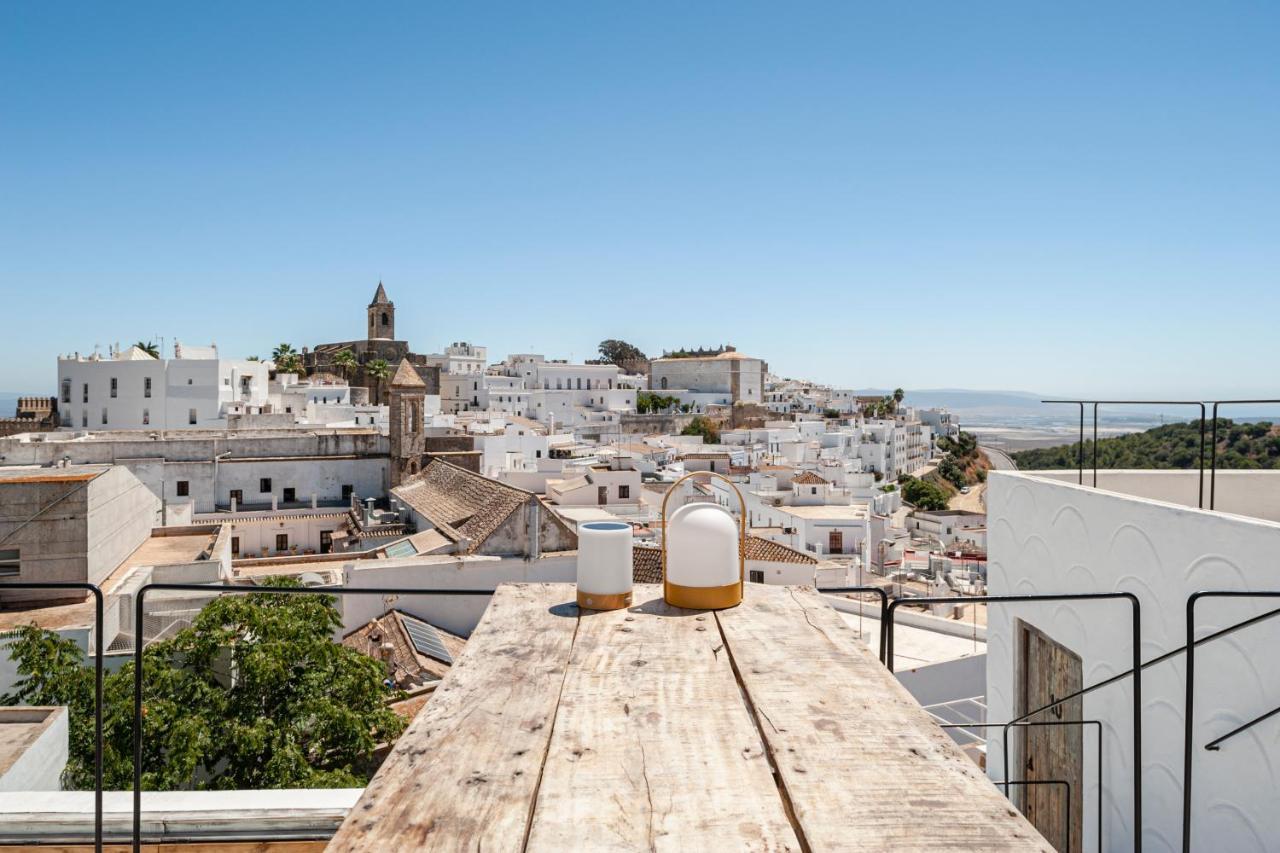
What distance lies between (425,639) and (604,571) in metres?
12.7

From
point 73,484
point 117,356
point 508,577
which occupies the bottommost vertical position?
point 508,577

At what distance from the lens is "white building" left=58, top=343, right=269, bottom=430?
44.4m

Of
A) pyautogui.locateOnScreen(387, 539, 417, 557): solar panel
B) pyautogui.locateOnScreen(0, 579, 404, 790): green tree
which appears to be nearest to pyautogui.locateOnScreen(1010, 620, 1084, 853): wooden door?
pyautogui.locateOnScreen(0, 579, 404, 790): green tree

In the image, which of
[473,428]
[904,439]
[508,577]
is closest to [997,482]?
[508,577]

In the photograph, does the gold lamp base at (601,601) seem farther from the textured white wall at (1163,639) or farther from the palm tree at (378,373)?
the palm tree at (378,373)

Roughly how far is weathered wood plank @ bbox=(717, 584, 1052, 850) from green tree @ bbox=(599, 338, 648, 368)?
96.9m

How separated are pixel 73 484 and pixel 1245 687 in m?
14.0

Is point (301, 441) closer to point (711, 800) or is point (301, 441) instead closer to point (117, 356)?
point (117, 356)

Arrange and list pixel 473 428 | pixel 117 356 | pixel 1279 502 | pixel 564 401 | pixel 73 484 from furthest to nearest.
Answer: pixel 564 401
pixel 117 356
pixel 473 428
pixel 73 484
pixel 1279 502

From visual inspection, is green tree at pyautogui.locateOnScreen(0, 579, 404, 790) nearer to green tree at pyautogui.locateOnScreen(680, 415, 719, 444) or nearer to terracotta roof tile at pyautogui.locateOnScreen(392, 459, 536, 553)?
terracotta roof tile at pyautogui.locateOnScreen(392, 459, 536, 553)

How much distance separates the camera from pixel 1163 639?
3537 millimetres

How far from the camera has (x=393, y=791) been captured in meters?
1.35

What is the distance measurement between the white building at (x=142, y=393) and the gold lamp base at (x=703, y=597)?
47605 millimetres

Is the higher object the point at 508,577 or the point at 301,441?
the point at 301,441
